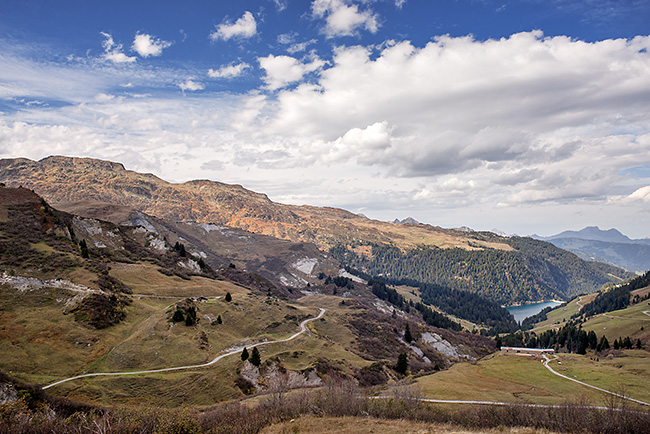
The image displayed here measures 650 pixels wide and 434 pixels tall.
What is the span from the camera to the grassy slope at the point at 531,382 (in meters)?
48.2

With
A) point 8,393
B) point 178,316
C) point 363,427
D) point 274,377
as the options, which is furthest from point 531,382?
point 8,393

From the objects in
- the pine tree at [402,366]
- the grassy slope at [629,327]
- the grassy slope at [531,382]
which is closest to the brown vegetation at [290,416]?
the grassy slope at [531,382]

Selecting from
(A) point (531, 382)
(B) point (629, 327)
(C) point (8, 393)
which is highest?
→ (C) point (8, 393)

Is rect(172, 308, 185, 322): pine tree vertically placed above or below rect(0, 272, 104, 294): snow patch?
below

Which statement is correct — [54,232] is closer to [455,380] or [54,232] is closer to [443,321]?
[455,380]

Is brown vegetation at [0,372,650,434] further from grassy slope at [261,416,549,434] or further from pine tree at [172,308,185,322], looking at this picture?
pine tree at [172,308,185,322]

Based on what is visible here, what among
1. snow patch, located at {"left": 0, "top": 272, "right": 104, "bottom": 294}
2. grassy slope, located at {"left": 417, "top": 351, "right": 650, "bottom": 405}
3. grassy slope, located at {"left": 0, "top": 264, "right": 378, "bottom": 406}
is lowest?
grassy slope, located at {"left": 417, "top": 351, "right": 650, "bottom": 405}

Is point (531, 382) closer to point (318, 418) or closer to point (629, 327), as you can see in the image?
point (318, 418)

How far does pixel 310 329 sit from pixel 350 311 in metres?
42.3

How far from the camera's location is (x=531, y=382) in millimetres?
59500

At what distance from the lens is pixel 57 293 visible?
180 feet

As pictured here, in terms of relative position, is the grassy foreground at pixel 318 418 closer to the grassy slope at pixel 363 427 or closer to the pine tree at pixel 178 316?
the grassy slope at pixel 363 427

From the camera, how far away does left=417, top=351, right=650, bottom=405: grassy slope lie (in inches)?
1900

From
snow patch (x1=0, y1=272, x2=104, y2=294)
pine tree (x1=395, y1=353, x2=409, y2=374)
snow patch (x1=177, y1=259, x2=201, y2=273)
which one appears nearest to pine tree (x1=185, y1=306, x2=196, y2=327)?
snow patch (x1=0, y1=272, x2=104, y2=294)
